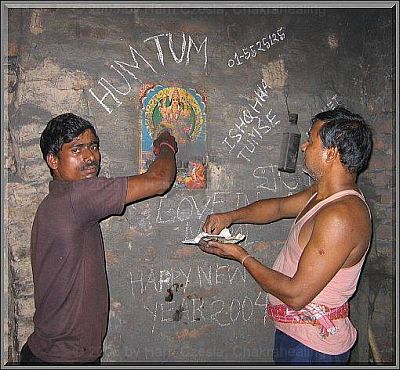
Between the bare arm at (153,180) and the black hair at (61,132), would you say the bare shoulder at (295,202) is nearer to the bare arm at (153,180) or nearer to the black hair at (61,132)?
the bare arm at (153,180)

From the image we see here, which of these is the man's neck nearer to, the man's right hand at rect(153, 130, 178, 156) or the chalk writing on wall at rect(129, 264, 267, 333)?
the man's right hand at rect(153, 130, 178, 156)

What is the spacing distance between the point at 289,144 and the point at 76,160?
1664 mm

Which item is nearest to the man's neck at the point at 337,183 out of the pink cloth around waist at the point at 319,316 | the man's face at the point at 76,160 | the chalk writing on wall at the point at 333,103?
the pink cloth around waist at the point at 319,316

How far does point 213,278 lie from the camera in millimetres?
3297

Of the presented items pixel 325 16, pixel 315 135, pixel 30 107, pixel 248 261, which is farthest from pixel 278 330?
pixel 325 16

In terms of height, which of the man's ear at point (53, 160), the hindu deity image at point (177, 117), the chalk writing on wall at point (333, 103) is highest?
the chalk writing on wall at point (333, 103)

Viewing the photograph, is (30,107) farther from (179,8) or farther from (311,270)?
(311,270)

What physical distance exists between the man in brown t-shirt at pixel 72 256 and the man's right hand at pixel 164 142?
1.77 feet

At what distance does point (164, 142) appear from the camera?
9.73ft

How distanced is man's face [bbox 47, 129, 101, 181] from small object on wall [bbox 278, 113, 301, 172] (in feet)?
4.95

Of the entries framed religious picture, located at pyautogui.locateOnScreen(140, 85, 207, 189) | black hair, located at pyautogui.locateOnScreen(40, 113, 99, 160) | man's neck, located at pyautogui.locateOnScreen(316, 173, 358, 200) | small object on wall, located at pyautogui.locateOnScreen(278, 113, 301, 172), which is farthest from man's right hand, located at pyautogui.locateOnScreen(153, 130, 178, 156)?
man's neck, located at pyautogui.locateOnScreen(316, 173, 358, 200)

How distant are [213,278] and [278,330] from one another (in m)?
1.00

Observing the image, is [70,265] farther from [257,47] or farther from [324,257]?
[257,47]

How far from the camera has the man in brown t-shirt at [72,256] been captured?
7.20 ft
